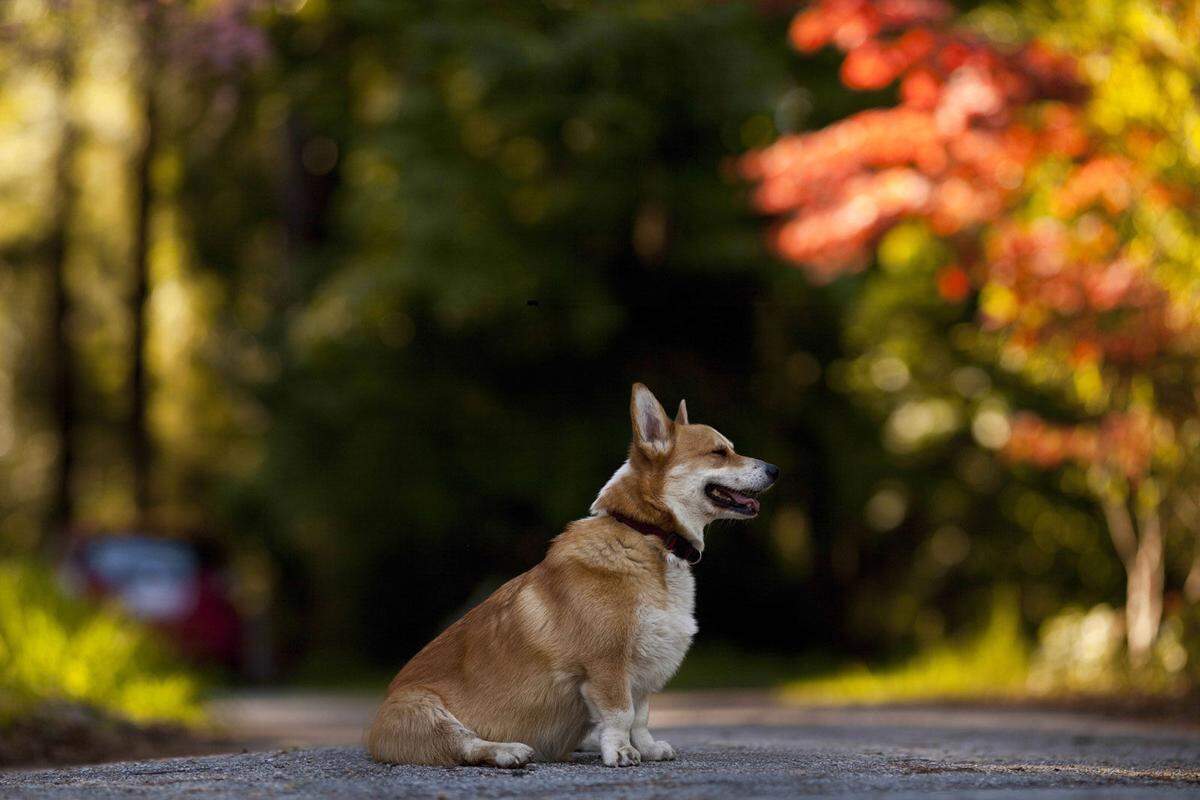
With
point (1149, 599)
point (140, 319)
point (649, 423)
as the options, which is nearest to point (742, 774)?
point (649, 423)

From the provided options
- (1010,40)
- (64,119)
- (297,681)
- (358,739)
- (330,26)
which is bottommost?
(358,739)

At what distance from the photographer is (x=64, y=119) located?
1638 cm

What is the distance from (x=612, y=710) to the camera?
6.05 m

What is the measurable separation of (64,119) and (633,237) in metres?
5.95

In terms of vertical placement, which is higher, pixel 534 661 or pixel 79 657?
pixel 79 657

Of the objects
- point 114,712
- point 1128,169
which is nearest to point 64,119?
point 114,712

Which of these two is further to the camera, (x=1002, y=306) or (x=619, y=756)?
(x=1002, y=306)

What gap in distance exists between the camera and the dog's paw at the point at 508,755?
19.4 ft

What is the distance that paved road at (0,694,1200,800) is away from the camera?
5.41 m

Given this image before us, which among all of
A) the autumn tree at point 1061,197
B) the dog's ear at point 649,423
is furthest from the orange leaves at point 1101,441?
the dog's ear at point 649,423

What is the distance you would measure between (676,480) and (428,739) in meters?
1.36

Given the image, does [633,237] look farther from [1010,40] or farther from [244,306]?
[244,306]

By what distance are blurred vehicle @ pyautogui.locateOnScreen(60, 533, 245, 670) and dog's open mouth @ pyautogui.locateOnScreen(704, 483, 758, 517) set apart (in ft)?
41.8

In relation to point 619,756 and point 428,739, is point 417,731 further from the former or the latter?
point 619,756
